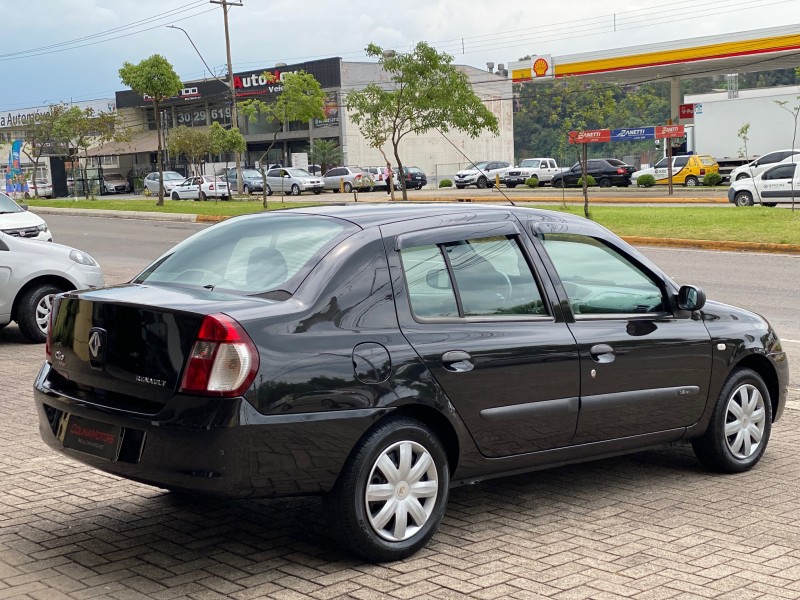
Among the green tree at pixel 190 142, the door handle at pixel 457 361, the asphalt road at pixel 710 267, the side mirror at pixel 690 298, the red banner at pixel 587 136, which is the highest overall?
the green tree at pixel 190 142

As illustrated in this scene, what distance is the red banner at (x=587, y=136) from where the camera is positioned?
30259mm

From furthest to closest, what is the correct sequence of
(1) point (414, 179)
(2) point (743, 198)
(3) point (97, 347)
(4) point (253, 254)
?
(1) point (414, 179)
(2) point (743, 198)
(4) point (253, 254)
(3) point (97, 347)

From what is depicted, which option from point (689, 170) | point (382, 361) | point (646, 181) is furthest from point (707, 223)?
point (689, 170)

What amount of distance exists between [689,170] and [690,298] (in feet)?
149

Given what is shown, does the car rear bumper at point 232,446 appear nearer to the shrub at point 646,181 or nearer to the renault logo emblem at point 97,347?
the renault logo emblem at point 97,347

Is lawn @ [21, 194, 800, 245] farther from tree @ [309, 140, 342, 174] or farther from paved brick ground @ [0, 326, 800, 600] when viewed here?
tree @ [309, 140, 342, 174]

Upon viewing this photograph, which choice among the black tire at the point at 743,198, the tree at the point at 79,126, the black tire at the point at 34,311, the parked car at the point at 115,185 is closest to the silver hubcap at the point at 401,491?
the black tire at the point at 34,311

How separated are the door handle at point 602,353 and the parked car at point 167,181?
176 ft

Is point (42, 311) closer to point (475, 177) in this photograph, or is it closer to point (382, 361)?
point (382, 361)

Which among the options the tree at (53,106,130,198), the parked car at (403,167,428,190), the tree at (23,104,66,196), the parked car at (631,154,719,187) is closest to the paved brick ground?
the parked car at (631,154,719,187)

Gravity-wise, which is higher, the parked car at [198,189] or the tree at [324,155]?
the tree at [324,155]

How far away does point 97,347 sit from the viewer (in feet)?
15.6

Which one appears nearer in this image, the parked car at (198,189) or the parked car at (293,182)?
the parked car at (198,189)

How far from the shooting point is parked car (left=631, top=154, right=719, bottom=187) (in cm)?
4903
